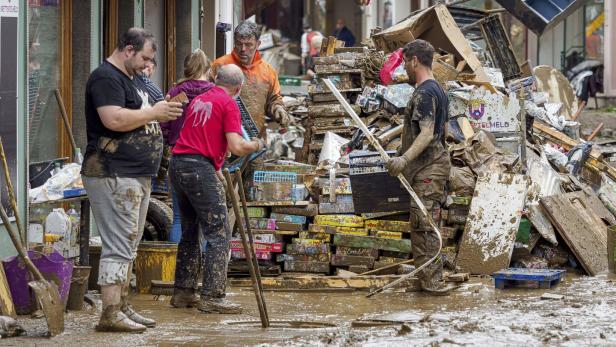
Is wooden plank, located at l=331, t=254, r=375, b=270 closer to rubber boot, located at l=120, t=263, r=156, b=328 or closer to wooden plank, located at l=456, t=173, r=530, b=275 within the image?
wooden plank, located at l=456, t=173, r=530, b=275

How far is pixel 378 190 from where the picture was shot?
11.7m

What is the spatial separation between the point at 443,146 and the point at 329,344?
11.6 ft

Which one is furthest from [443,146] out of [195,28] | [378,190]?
[195,28]

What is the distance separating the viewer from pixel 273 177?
40.0 ft

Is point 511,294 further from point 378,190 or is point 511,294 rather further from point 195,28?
point 195,28

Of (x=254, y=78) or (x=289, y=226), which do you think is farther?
(x=254, y=78)

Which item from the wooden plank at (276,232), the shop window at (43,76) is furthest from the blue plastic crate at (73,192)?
the wooden plank at (276,232)

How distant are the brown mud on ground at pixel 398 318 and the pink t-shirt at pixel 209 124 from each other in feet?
4.09

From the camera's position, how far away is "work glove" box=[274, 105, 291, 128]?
1246 centimetres

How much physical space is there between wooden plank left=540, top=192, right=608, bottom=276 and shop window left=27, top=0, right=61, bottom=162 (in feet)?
15.8

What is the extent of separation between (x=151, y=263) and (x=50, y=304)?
224 cm

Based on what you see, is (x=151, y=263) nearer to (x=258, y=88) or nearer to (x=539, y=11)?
(x=258, y=88)

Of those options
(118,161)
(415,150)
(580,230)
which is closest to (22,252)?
(118,161)

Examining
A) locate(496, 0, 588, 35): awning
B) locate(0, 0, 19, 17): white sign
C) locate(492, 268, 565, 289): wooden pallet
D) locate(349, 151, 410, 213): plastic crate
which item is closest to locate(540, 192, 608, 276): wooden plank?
locate(492, 268, 565, 289): wooden pallet
